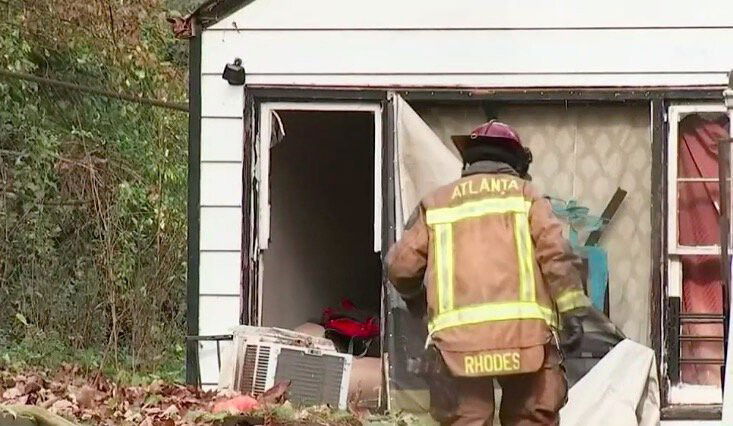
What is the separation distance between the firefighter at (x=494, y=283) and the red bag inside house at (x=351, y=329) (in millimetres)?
2845

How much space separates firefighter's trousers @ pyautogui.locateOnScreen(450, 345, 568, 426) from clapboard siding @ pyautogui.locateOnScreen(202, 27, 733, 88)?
92.0 inches

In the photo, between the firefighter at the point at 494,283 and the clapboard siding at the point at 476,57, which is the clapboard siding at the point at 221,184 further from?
the firefighter at the point at 494,283

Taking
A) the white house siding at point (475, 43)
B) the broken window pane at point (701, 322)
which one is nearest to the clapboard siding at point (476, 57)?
the white house siding at point (475, 43)

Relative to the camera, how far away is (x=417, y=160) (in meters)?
7.93

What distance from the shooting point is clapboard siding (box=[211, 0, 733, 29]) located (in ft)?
25.8

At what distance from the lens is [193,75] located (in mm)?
8070

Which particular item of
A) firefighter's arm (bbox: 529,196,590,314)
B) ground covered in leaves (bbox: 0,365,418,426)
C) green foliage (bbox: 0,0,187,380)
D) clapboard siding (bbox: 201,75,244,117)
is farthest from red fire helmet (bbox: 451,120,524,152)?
green foliage (bbox: 0,0,187,380)

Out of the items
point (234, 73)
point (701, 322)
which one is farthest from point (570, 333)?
point (234, 73)

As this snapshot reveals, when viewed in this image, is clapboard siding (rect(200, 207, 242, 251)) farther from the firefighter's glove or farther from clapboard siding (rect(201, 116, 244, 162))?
the firefighter's glove

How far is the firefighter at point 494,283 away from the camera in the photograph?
232 inches

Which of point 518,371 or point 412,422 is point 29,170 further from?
point 518,371

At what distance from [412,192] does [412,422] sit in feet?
4.27

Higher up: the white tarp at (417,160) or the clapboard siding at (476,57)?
the clapboard siding at (476,57)

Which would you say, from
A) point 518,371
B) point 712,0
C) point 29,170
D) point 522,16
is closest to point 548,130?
point 522,16
